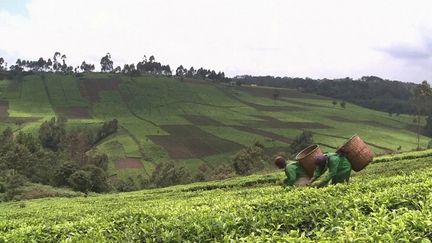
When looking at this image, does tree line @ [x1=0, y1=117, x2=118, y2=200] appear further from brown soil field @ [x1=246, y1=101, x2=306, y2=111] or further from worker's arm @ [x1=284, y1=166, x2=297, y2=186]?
brown soil field @ [x1=246, y1=101, x2=306, y2=111]

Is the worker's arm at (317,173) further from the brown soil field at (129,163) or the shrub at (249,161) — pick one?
the brown soil field at (129,163)

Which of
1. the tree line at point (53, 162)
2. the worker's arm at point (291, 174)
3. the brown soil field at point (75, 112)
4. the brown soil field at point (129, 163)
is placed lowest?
the brown soil field at point (129, 163)

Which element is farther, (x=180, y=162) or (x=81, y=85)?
(x=81, y=85)

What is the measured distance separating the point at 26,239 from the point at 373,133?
14093 centimetres

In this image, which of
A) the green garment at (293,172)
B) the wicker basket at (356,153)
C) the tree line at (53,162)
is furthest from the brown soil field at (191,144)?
the wicker basket at (356,153)

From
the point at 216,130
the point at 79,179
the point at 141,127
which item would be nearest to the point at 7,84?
the point at 141,127

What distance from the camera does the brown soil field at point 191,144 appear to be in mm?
124250

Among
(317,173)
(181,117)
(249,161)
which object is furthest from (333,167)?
(181,117)

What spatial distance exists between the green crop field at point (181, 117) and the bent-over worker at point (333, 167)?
95.7 meters

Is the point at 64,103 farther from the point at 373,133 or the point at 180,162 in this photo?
the point at 373,133

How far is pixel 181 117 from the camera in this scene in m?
156

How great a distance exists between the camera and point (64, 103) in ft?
544

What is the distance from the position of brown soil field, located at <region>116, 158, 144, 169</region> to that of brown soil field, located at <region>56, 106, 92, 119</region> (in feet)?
132

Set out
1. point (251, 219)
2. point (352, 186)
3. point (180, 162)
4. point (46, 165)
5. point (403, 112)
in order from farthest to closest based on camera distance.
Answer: point (403, 112) < point (180, 162) < point (46, 165) < point (352, 186) < point (251, 219)
